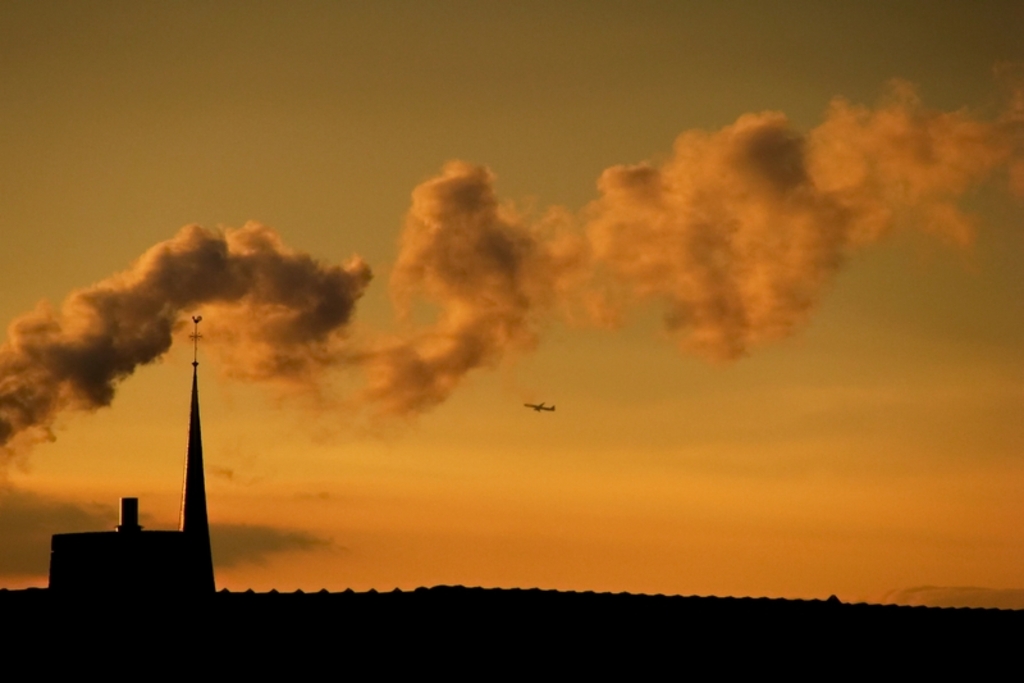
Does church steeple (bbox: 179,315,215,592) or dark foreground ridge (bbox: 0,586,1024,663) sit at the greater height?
church steeple (bbox: 179,315,215,592)

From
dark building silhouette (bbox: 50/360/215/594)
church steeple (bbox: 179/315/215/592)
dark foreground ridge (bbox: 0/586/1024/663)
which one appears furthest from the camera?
church steeple (bbox: 179/315/215/592)

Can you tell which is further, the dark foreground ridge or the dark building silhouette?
the dark building silhouette

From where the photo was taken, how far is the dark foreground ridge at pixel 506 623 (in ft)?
131

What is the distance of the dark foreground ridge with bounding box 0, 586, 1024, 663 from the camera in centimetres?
3994

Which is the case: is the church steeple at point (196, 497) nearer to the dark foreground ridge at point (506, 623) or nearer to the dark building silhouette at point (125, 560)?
the dark building silhouette at point (125, 560)

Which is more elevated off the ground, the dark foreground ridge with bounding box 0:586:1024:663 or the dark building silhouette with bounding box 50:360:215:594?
the dark building silhouette with bounding box 50:360:215:594

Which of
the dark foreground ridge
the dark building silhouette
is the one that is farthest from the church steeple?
the dark foreground ridge

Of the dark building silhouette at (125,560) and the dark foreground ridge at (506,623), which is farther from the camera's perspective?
the dark building silhouette at (125,560)

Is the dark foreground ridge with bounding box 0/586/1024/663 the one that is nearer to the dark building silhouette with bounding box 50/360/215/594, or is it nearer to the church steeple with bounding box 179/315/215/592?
the dark building silhouette with bounding box 50/360/215/594

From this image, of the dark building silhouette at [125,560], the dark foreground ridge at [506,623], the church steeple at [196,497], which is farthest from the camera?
the church steeple at [196,497]

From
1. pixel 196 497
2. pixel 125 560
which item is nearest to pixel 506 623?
pixel 125 560

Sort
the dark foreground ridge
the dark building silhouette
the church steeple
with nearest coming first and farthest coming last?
the dark foreground ridge → the dark building silhouette → the church steeple

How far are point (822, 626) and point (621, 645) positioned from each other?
14.5 feet

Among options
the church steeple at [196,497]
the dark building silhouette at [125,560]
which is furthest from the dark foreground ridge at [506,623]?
the church steeple at [196,497]
